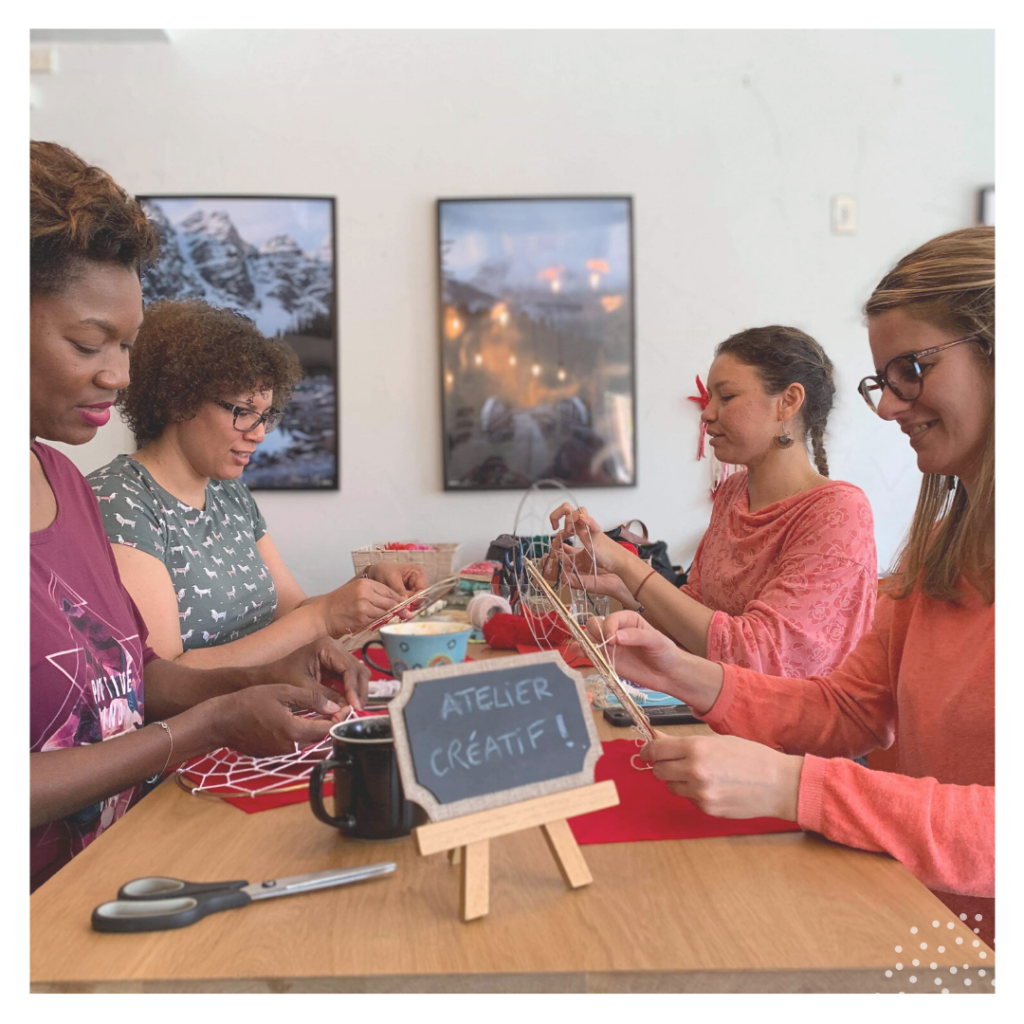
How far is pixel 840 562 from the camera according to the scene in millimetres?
1642

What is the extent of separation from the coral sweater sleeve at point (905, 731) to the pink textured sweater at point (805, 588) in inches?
13.0

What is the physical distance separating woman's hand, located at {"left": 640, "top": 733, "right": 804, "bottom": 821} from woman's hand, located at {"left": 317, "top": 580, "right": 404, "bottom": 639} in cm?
108

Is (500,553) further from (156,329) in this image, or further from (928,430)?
(928,430)

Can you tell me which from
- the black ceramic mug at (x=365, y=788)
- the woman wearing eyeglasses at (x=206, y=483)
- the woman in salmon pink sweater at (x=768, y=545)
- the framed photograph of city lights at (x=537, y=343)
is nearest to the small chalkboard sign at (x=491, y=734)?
the black ceramic mug at (x=365, y=788)

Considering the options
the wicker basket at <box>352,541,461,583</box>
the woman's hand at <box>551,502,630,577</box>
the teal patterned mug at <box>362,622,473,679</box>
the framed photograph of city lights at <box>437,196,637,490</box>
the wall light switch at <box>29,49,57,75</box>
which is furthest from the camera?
the framed photograph of city lights at <box>437,196,637,490</box>

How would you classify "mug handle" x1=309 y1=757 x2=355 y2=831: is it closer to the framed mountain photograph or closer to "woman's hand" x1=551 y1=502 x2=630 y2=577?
"woman's hand" x1=551 y1=502 x2=630 y2=577

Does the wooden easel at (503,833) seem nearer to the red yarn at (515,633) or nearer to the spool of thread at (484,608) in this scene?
the red yarn at (515,633)

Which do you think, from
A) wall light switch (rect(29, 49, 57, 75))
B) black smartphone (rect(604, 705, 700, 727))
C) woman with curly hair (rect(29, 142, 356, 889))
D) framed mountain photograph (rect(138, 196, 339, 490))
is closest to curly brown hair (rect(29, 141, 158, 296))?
woman with curly hair (rect(29, 142, 356, 889))

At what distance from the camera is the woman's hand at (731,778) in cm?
87

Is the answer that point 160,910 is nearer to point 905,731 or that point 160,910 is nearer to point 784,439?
point 905,731

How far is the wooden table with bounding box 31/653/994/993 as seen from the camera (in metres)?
0.63

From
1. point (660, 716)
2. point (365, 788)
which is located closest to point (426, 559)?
point (660, 716)

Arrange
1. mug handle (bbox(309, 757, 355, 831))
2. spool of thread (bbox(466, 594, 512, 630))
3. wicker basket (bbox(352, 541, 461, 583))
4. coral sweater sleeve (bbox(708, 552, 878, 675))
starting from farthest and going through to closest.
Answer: wicker basket (bbox(352, 541, 461, 583)), spool of thread (bbox(466, 594, 512, 630)), coral sweater sleeve (bbox(708, 552, 878, 675)), mug handle (bbox(309, 757, 355, 831))
